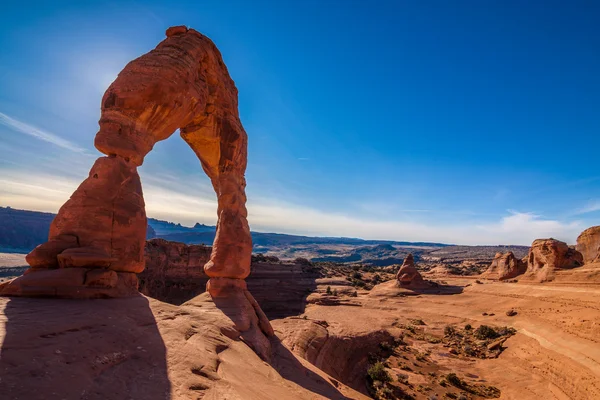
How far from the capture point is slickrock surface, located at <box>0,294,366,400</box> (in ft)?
10.6

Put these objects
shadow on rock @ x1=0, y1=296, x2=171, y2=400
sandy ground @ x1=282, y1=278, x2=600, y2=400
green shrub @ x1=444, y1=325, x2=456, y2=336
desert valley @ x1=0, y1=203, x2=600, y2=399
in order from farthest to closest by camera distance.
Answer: green shrub @ x1=444, y1=325, x2=456, y2=336
sandy ground @ x1=282, y1=278, x2=600, y2=400
desert valley @ x1=0, y1=203, x2=600, y2=399
shadow on rock @ x1=0, y1=296, x2=171, y2=400

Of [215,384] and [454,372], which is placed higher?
[215,384]

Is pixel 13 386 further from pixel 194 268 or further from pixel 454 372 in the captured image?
pixel 194 268

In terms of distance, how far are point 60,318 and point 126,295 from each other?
7.32 feet

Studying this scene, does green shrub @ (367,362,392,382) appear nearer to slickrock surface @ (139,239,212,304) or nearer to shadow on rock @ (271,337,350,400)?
shadow on rock @ (271,337,350,400)

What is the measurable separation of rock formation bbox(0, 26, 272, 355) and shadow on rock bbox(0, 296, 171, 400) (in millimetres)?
893

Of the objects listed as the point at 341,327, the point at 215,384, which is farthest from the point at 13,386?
the point at 341,327

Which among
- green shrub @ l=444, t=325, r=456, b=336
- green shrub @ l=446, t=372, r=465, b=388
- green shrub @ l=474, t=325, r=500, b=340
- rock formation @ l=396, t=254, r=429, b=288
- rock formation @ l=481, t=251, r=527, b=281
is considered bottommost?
green shrub @ l=444, t=325, r=456, b=336

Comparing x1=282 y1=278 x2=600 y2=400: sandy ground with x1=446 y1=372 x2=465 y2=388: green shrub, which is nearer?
x1=282 y1=278 x2=600 y2=400: sandy ground

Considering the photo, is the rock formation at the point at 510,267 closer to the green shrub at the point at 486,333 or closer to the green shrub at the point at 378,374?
the green shrub at the point at 486,333

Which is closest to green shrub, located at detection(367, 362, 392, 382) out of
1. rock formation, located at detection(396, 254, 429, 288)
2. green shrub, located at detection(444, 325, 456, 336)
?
green shrub, located at detection(444, 325, 456, 336)

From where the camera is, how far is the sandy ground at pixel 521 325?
42.5ft

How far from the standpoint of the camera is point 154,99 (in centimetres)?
825


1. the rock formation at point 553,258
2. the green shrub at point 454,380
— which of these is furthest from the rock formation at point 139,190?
the rock formation at point 553,258
